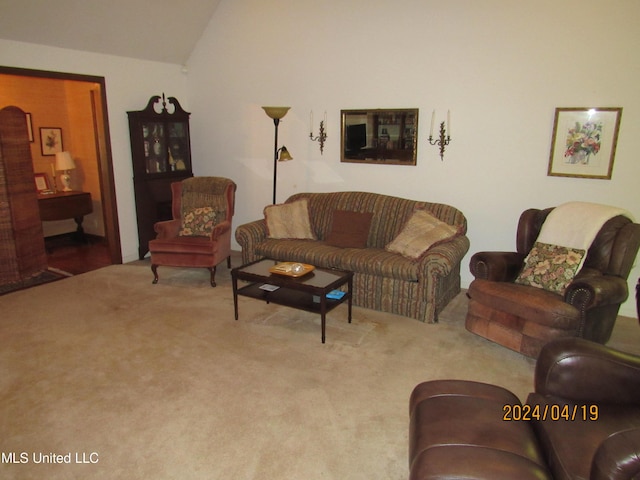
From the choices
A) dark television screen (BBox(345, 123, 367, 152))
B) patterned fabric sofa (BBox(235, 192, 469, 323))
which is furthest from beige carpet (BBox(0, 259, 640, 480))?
dark television screen (BBox(345, 123, 367, 152))

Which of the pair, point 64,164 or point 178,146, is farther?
point 64,164

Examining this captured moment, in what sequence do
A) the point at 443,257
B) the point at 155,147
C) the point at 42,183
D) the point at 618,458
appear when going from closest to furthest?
the point at 618,458, the point at 443,257, the point at 155,147, the point at 42,183

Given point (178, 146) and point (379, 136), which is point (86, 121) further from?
point (379, 136)

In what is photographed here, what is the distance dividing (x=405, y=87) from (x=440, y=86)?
35 cm

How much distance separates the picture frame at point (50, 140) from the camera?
6.04m

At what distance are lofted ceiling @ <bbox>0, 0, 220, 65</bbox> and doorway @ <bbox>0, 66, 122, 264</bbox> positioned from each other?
364 millimetres

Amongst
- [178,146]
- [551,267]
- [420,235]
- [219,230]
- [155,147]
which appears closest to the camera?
[551,267]

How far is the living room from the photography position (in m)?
3.70

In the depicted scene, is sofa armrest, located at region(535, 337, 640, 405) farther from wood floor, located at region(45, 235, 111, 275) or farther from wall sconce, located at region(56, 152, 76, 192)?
wall sconce, located at region(56, 152, 76, 192)

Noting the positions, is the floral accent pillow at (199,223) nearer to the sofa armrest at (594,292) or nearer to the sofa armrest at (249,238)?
the sofa armrest at (249,238)

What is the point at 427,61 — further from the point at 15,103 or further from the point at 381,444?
the point at 15,103

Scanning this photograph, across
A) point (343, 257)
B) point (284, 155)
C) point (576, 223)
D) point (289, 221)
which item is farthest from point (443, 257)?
point (284, 155)

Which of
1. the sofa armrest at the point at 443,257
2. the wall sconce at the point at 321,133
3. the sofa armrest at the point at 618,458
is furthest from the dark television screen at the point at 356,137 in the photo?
the sofa armrest at the point at 618,458

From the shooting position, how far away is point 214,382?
9.45 ft
